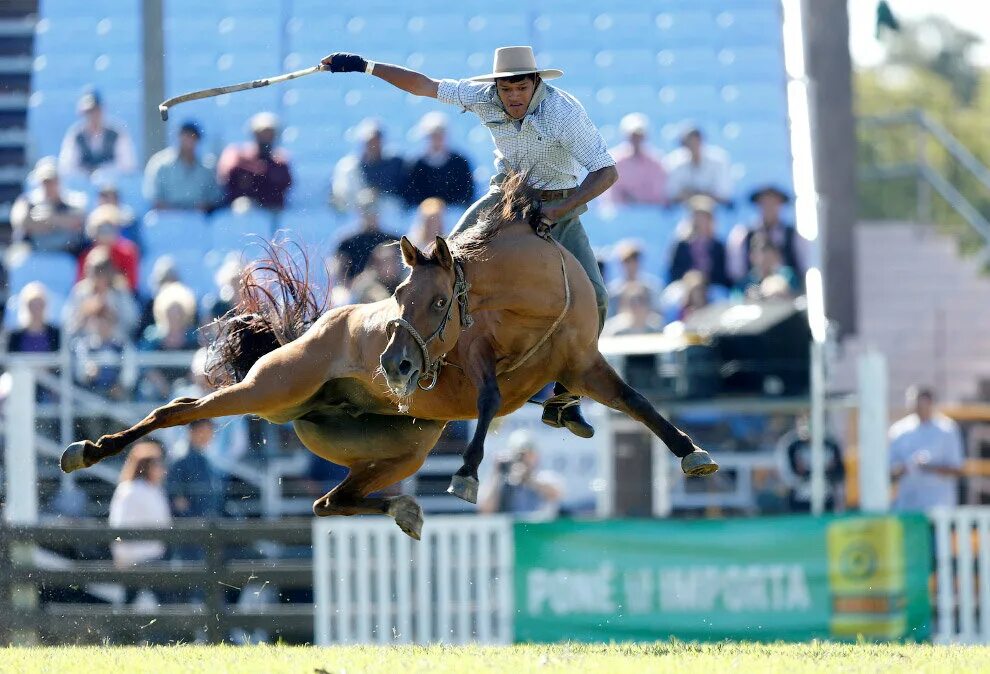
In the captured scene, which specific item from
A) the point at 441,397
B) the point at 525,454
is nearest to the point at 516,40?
the point at 525,454

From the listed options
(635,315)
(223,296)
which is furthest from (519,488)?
(223,296)

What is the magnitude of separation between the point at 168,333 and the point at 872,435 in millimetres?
5333

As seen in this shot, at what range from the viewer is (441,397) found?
7.22 meters

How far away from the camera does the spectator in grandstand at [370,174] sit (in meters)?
13.1

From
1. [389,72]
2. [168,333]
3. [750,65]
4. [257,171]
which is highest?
[750,65]

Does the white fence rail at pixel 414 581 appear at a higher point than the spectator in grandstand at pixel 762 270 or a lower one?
lower

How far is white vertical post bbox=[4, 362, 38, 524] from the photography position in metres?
10.9

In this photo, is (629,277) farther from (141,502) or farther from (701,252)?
(141,502)

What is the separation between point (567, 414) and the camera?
24.5 feet

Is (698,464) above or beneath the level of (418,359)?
beneath

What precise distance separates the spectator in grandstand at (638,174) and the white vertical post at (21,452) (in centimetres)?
552

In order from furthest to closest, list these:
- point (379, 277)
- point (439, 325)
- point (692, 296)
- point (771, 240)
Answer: point (771, 240), point (692, 296), point (379, 277), point (439, 325)

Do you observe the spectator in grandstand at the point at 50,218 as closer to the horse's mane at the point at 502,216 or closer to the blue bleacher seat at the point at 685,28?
the blue bleacher seat at the point at 685,28

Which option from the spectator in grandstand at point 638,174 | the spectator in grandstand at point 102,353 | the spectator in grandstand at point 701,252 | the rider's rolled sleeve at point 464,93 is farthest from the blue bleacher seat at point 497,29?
the rider's rolled sleeve at point 464,93
